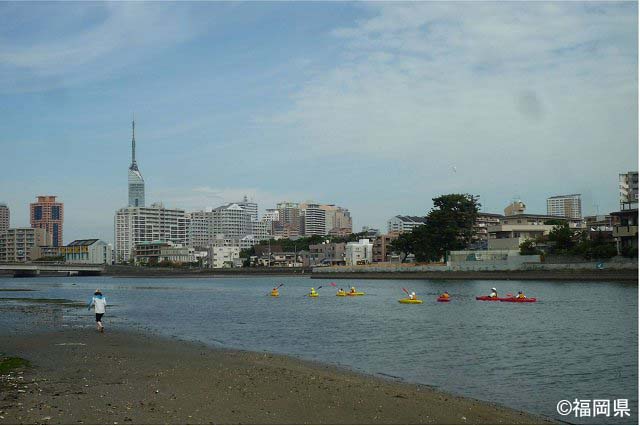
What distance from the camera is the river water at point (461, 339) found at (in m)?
18.1

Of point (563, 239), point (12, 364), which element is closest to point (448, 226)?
point (563, 239)

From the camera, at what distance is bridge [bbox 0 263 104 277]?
15039 centimetres

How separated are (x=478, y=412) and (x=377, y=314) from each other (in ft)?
→ 94.2

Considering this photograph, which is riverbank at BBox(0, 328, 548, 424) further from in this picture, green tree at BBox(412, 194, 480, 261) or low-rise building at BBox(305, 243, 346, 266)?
low-rise building at BBox(305, 243, 346, 266)

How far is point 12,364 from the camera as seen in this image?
1764 cm

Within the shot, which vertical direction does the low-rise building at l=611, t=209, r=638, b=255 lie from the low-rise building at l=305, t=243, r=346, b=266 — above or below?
above

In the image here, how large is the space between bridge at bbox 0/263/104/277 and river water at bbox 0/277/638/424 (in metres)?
115

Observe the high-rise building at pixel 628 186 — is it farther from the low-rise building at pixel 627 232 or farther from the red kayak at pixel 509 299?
the red kayak at pixel 509 299

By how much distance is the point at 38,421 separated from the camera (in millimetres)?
10500

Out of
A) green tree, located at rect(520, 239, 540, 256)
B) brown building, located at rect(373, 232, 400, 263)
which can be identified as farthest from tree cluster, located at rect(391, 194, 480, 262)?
brown building, located at rect(373, 232, 400, 263)

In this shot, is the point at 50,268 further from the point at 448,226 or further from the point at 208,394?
the point at 208,394

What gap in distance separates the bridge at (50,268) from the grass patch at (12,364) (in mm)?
140666

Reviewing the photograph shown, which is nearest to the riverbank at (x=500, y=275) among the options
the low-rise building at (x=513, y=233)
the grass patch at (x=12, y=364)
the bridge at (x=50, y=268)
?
the low-rise building at (x=513, y=233)

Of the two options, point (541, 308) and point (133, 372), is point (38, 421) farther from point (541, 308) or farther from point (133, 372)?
point (541, 308)
